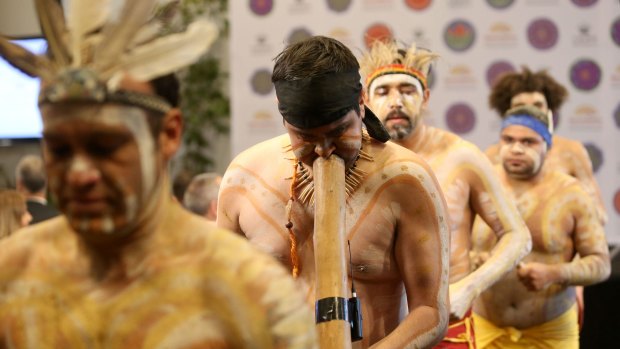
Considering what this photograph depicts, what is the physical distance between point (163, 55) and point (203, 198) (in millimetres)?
4002

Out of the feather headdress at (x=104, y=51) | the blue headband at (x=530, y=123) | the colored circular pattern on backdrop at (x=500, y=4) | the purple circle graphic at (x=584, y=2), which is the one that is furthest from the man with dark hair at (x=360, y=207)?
the purple circle graphic at (x=584, y=2)

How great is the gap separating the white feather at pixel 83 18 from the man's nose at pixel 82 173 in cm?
21

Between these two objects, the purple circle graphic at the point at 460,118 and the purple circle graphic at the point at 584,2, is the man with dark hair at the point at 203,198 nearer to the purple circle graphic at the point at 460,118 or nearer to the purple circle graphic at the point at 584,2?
the purple circle graphic at the point at 460,118

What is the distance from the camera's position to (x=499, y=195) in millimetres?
4750

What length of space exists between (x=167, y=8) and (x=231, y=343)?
2.18 ft

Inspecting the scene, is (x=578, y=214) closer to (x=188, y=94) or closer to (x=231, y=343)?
(x=231, y=343)

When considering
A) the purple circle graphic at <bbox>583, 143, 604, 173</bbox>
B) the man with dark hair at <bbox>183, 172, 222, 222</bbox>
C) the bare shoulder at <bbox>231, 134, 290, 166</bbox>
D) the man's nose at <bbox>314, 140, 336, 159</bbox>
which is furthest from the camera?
the purple circle graphic at <bbox>583, 143, 604, 173</bbox>

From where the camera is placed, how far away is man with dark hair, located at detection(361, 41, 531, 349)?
15.1 feet

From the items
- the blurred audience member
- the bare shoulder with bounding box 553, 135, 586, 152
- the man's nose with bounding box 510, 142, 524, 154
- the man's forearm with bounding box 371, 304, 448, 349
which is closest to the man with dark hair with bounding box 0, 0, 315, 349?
the man's forearm with bounding box 371, 304, 448, 349

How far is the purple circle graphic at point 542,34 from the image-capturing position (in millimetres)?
7938

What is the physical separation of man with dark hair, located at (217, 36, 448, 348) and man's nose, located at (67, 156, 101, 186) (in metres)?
1.16

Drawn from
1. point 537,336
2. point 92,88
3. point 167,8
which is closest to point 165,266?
point 92,88

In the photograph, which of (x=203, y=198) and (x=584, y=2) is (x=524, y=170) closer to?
(x=203, y=198)

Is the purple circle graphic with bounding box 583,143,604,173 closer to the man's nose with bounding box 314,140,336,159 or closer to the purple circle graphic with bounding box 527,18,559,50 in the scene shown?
the purple circle graphic with bounding box 527,18,559,50
